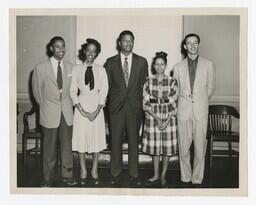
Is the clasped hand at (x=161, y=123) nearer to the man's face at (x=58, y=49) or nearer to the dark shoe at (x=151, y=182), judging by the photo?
the dark shoe at (x=151, y=182)

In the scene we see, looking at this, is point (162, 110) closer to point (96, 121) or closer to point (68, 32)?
point (96, 121)

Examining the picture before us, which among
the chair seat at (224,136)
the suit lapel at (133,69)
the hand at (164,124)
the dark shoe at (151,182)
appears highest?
the suit lapel at (133,69)

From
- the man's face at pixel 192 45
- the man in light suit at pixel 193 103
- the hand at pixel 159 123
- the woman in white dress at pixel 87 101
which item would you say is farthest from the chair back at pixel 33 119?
the man's face at pixel 192 45

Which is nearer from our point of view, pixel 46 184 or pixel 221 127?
pixel 46 184

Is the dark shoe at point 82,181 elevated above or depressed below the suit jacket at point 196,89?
below

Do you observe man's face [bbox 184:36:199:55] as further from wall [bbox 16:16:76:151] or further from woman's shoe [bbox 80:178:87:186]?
woman's shoe [bbox 80:178:87:186]

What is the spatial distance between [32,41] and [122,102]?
63 centimetres

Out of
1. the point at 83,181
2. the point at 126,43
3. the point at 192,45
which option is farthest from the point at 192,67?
the point at 83,181

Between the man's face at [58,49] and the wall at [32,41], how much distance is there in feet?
0.09

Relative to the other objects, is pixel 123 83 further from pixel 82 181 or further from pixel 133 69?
pixel 82 181

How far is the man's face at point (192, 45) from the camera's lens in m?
2.79

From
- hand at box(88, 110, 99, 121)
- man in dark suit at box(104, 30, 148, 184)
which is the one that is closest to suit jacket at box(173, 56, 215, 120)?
man in dark suit at box(104, 30, 148, 184)

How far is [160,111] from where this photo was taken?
281 cm

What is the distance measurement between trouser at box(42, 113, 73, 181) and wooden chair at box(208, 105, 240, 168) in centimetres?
83
